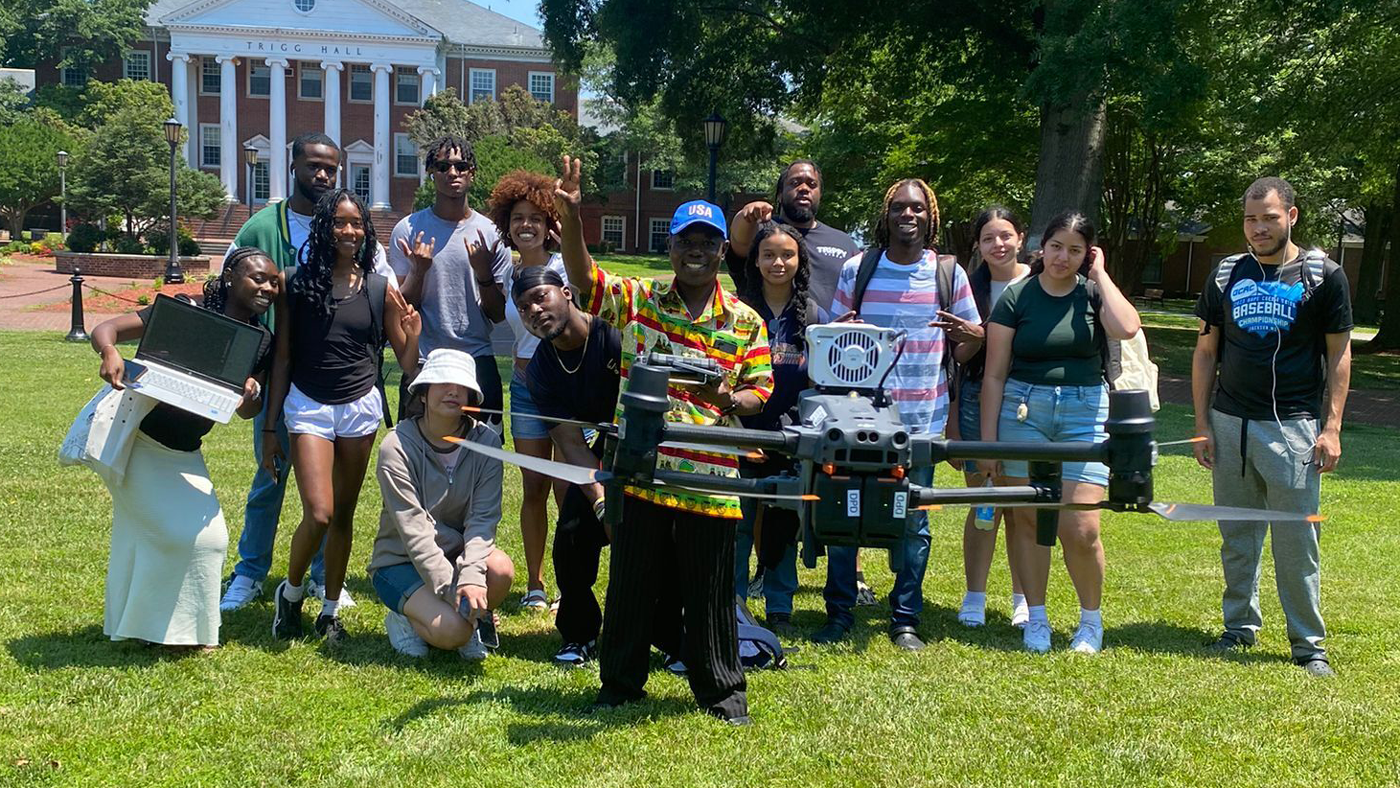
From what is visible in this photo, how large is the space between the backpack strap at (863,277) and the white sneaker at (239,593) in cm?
333

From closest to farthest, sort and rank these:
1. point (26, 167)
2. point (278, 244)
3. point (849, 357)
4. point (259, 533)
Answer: point (849, 357) → point (278, 244) → point (259, 533) → point (26, 167)

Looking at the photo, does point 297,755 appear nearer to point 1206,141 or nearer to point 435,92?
point 1206,141

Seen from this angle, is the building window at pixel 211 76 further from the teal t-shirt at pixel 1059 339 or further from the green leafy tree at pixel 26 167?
the teal t-shirt at pixel 1059 339

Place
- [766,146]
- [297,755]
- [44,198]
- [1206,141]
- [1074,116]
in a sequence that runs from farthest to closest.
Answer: [44,198] → [1206,141] → [766,146] → [1074,116] → [297,755]

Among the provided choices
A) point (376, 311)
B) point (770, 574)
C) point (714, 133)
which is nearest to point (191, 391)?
point (376, 311)

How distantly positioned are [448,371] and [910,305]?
2.16 m

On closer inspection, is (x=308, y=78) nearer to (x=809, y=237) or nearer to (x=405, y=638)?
(x=809, y=237)

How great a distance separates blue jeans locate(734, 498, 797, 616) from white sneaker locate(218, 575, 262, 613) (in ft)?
8.05

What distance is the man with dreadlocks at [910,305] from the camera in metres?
5.70

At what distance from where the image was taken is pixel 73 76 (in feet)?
199

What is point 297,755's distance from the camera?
423cm

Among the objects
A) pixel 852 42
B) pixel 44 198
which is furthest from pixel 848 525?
pixel 44 198

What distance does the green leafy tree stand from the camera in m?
44.0

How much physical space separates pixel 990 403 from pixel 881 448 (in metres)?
2.95
